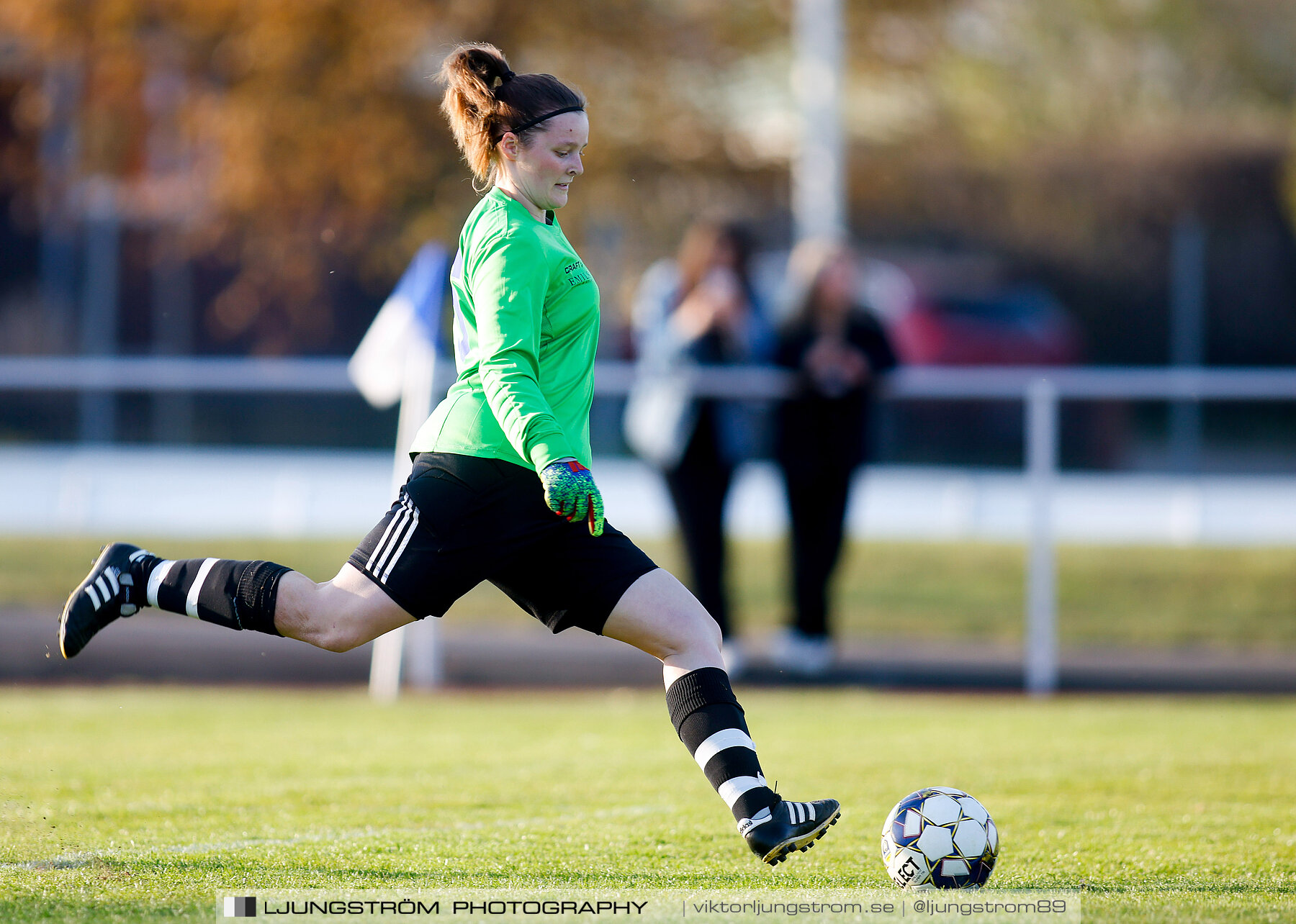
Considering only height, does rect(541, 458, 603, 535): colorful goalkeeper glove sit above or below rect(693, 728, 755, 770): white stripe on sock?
above

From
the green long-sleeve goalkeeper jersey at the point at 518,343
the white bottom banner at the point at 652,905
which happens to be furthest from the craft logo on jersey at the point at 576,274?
the white bottom banner at the point at 652,905

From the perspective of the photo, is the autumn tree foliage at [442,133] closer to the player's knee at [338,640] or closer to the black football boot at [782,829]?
the player's knee at [338,640]

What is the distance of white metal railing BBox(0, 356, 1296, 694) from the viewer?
9.19 meters

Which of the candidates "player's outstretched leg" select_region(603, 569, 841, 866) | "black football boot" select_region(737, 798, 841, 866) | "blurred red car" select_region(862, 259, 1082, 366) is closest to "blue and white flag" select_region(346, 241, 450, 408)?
"player's outstretched leg" select_region(603, 569, 841, 866)

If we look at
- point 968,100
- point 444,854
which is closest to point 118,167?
point 968,100

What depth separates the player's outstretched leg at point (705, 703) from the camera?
3.83 m

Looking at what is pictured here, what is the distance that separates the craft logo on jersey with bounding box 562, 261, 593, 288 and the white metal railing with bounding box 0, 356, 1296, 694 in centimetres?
493

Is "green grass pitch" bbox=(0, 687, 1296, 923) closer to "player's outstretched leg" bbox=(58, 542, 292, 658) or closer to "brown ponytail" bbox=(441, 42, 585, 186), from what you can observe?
"player's outstretched leg" bbox=(58, 542, 292, 658)

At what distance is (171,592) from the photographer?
4.24 meters

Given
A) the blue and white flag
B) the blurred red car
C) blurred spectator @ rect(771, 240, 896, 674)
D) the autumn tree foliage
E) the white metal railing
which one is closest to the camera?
the blue and white flag

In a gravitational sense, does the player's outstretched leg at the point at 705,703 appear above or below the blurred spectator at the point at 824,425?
below

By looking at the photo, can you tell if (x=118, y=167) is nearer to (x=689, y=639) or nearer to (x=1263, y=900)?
(x=689, y=639)

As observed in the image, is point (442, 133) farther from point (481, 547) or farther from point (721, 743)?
point (721, 743)

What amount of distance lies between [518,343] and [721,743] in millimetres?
1121
